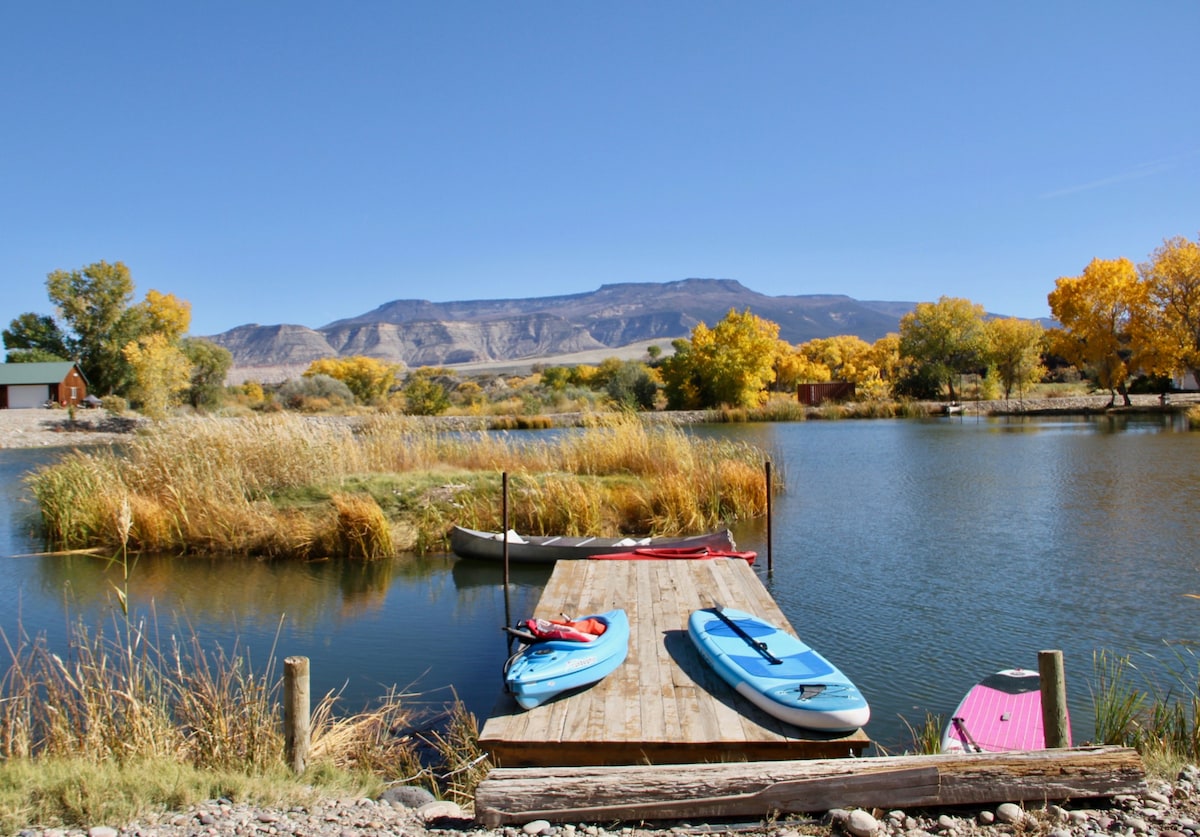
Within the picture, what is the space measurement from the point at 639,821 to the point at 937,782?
150 centimetres

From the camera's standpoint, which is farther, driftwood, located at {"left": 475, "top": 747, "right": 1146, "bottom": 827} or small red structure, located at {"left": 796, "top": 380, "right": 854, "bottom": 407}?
small red structure, located at {"left": 796, "top": 380, "right": 854, "bottom": 407}

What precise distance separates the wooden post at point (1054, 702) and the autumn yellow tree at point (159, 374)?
47501 mm

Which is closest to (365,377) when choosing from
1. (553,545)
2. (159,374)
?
(159,374)

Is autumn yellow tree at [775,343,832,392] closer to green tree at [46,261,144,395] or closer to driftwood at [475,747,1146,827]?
green tree at [46,261,144,395]

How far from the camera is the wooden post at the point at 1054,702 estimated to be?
5.33 metres

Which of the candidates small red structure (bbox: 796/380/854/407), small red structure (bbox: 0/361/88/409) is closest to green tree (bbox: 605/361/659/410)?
small red structure (bbox: 796/380/854/407)

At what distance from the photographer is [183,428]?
16812 mm

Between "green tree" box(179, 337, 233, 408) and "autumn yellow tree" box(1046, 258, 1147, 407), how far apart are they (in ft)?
160

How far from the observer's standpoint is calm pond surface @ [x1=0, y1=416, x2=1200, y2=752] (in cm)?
847

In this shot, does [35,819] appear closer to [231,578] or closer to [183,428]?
[231,578]

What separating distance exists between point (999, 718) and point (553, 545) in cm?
757

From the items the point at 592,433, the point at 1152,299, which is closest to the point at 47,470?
the point at 592,433

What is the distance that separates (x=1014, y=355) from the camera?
5191 cm

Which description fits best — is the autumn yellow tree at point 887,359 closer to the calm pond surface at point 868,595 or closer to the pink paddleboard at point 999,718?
the calm pond surface at point 868,595
